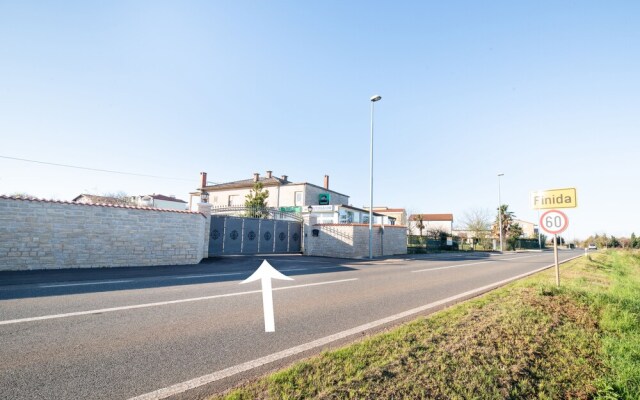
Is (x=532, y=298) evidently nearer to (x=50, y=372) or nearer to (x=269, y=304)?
(x=269, y=304)

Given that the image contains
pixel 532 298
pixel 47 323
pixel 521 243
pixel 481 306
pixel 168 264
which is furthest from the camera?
pixel 521 243

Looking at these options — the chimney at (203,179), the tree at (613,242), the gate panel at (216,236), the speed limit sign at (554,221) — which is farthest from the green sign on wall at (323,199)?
the tree at (613,242)

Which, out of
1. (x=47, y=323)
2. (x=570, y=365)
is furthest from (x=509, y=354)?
(x=47, y=323)

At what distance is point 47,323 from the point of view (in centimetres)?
426

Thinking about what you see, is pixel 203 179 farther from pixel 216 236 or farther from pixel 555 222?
pixel 555 222

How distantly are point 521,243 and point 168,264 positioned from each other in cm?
6090

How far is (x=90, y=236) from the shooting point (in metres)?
11.0

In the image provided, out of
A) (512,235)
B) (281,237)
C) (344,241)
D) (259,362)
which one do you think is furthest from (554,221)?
(512,235)

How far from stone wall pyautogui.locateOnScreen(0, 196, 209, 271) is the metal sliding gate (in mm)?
3506

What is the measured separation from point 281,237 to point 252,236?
2.41 m

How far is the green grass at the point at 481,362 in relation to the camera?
261 cm

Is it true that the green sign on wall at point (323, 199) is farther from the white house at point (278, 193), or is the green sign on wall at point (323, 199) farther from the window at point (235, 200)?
the window at point (235, 200)

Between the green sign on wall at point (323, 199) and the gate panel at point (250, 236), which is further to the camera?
the green sign on wall at point (323, 199)

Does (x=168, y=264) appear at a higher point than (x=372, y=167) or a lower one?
lower
